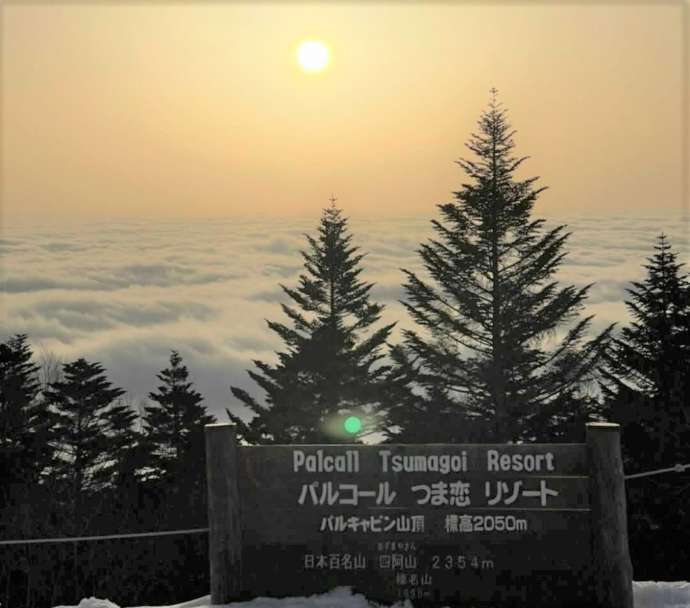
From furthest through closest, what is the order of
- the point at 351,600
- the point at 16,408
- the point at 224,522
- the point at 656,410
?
the point at 16,408 → the point at 656,410 → the point at 224,522 → the point at 351,600

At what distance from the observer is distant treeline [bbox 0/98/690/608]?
36.8 meters

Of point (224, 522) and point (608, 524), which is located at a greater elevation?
point (224, 522)

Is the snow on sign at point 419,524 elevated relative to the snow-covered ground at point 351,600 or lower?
elevated

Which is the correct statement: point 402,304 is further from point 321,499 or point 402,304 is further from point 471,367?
point 321,499

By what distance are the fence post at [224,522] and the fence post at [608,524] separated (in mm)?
2861

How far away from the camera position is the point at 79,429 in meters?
50.7

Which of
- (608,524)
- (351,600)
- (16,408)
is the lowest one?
(351,600)

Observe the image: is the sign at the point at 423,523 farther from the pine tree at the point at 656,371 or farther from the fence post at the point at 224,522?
the pine tree at the point at 656,371

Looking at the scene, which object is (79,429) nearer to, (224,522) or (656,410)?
(656,410)

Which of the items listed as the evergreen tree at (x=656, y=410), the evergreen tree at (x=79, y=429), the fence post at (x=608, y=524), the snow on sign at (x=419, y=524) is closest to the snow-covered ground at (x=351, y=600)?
the snow on sign at (x=419, y=524)

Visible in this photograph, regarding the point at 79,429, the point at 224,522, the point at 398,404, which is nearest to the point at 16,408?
the point at 79,429

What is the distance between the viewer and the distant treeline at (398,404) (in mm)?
36781

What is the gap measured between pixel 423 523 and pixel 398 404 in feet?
120

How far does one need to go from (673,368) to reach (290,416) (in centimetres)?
1923
